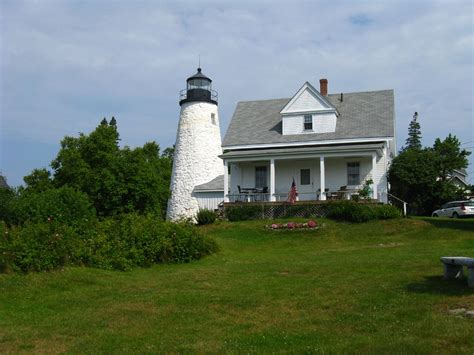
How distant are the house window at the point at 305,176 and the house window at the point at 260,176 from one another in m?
2.17

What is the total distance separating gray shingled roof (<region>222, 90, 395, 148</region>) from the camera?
106ft

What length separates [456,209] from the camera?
31609mm

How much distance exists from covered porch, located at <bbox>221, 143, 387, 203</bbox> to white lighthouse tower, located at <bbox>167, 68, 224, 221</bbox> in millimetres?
2474

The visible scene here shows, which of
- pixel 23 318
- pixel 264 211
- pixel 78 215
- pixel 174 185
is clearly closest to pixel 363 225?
pixel 264 211

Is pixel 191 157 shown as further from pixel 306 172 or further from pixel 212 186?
pixel 306 172

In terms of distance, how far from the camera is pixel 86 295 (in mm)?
11023

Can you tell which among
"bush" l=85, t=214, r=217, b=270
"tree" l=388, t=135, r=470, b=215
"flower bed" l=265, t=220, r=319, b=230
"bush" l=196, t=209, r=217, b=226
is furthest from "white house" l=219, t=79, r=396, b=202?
"bush" l=85, t=214, r=217, b=270

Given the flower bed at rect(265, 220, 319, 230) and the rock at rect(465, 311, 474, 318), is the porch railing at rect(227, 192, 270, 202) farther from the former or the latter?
the rock at rect(465, 311, 474, 318)

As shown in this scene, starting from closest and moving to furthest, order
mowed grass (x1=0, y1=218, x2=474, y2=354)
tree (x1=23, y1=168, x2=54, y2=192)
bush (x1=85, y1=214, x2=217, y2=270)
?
mowed grass (x1=0, y1=218, x2=474, y2=354)
bush (x1=85, y1=214, x2=217, y2=270)
tree (x1=23, y1=168, x2=54, y2=192)

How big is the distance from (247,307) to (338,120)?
25383 millimetres

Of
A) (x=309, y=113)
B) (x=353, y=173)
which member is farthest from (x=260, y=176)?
(x=353, y=173)

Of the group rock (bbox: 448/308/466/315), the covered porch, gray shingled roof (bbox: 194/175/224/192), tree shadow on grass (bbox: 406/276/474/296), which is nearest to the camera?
rock (bbox: 448/308/466/315)

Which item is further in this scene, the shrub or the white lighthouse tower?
the white lighthouse tower

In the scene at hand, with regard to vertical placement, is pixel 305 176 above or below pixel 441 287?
above
